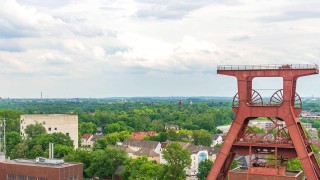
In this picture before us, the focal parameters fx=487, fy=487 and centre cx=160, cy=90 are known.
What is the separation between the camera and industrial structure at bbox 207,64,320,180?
38438 mm

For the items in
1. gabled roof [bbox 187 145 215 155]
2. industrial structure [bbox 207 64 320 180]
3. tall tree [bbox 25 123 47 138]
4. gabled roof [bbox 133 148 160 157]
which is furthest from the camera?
tall tree [bbox 25 123 47 138]

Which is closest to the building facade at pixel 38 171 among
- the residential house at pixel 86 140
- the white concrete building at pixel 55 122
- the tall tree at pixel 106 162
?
the tall tree at pixel 106 162

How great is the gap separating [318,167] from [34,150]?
72.4 meters

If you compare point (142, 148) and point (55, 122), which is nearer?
point (142, 148)

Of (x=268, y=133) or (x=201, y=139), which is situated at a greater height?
(x=268, y=133)

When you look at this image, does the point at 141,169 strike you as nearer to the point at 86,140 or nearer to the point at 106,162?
the point at 106,162

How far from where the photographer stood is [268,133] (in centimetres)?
3994

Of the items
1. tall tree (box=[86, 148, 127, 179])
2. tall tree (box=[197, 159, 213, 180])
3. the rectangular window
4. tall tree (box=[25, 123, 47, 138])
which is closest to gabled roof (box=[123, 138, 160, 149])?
tall tree (box=[25, 123, 47, 138])

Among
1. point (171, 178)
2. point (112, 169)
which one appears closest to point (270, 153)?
point (171, 178)

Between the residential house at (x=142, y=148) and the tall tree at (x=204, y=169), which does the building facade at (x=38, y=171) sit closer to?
the tall tree at (x=204, y=169)

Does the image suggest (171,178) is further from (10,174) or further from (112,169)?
(10,174)

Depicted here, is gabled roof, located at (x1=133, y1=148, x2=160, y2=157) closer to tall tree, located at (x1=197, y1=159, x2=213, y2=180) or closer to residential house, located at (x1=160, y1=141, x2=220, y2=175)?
residential house, located at (x1=160, y1=141, x2=220, y2=175)

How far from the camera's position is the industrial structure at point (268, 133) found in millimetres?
38438

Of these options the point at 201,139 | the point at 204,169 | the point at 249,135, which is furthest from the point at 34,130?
the point at 249,135
